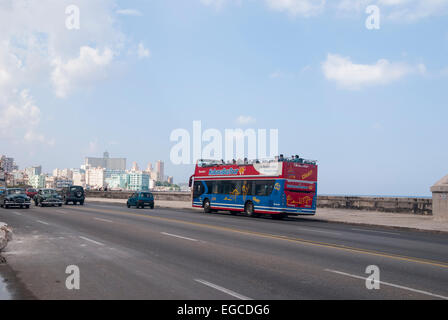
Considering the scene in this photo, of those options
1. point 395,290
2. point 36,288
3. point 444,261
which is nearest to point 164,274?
point 36,288

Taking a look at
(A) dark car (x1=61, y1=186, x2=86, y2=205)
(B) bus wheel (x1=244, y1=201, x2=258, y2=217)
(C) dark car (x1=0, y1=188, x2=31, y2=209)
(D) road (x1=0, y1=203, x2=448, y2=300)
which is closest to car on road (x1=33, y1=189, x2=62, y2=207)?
(C) dark car (x1=0, y1=188, x2=31, y2=209)

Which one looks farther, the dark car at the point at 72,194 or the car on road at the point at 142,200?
the dark car at the point at 72,194

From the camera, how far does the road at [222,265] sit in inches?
294

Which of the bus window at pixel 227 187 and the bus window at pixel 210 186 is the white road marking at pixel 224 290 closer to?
the bus window at pixel 227 187

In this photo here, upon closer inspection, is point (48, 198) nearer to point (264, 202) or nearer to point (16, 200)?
point (16, 200)

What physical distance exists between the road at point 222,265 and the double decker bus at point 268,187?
36.8 ft

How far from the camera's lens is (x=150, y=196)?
4094 centimetres

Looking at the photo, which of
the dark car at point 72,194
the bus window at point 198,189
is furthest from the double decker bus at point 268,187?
the dark car at point 72,194

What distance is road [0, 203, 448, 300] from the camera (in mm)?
7465

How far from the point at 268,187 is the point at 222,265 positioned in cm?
1879

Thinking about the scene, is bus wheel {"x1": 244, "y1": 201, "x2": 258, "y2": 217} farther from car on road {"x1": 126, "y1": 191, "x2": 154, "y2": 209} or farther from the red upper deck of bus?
car on road {"x1": 126, "y1": 191, "x2": 154, "y2": 209}

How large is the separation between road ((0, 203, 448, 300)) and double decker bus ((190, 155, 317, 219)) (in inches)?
441

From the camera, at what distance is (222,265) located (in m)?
10.1

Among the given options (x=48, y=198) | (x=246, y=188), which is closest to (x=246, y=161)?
(x=246, y=188)
